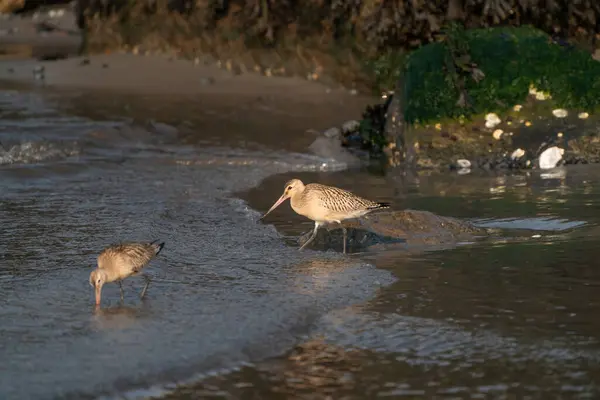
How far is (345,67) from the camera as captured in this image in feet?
70.6

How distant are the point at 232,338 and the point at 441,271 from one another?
2.47 metres

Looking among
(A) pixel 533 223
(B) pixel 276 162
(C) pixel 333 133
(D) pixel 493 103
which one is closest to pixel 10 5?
(C) pixel 333 133

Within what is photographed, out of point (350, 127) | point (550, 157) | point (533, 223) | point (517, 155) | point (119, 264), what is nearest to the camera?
point (119, 264)

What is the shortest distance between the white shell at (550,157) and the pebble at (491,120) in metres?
0.71

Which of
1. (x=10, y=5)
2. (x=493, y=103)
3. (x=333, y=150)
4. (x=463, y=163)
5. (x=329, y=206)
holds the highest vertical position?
(x=10, y=5)

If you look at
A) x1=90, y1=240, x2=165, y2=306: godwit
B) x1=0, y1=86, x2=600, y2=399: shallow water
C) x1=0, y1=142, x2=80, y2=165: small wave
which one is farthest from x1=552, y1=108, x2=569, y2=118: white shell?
x1=90, y1=240, x2=165, y2=306: godwit

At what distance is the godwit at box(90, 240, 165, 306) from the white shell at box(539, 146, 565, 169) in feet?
23.8

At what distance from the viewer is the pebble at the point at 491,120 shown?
15625 millimetres

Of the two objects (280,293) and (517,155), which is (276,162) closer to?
(517,155)

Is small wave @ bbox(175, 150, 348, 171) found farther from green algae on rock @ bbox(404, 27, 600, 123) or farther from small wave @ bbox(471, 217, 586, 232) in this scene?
small wave @ bbox(471, 217, 586, 232)

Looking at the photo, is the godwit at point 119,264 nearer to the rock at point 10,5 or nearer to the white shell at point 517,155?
the white shell at point 517,155

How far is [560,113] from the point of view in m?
15.7

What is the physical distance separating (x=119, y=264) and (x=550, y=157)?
7827 millimetres

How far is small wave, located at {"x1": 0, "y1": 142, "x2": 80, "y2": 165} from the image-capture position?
619 inches
